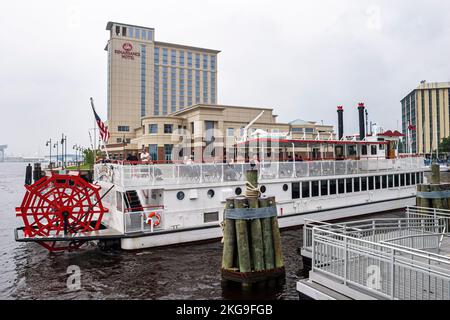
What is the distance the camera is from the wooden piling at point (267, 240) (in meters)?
11.1

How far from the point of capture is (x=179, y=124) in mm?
55250

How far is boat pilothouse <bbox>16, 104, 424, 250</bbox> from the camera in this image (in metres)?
15.4

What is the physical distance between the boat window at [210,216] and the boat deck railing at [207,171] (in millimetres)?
1533

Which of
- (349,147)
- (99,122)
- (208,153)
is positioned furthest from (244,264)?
(208,153)

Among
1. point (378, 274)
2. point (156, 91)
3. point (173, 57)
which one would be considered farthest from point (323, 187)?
point (173, 57)

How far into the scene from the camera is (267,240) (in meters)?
11.2

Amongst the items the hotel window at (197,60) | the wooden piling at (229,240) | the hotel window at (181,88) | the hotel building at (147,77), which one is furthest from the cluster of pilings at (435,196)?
the hotel window at (197,60)

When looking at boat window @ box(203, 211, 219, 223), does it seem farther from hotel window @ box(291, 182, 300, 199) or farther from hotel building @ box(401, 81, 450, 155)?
hotel building @ box(401, 81, 450, 155)

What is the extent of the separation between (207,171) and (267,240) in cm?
638

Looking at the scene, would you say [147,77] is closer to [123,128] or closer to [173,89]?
[173,89]

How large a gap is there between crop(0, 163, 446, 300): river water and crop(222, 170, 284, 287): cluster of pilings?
0.52m

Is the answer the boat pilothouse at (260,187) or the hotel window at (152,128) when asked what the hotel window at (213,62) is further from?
the boat pilothouse at (260,187)

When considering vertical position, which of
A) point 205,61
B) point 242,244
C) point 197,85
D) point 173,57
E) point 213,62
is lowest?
point 242,244
